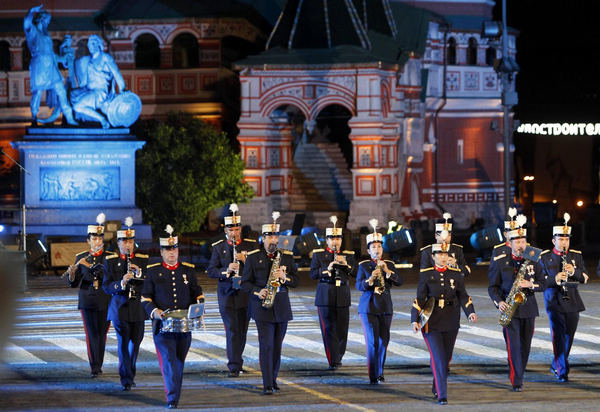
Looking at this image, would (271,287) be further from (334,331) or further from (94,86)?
Answer: (94,86)

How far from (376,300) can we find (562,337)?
240 centimetres

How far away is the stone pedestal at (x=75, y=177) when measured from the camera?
36.8 m

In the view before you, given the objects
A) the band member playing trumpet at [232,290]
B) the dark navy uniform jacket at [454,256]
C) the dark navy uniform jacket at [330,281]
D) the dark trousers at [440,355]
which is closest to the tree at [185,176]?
the dark navy uniform jacket at [454,256]

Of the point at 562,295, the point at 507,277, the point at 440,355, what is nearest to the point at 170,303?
the point at 440,355

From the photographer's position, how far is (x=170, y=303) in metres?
14.3

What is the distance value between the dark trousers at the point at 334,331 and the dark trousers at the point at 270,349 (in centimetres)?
168

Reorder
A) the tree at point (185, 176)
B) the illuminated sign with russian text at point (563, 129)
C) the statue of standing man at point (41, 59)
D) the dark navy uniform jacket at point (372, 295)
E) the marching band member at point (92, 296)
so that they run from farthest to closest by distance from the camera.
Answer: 1. the illuminated sign with russian text at point (563, 129)
2. the tree at point (185, 176)
3. the statue of standing man at point (41, 59)
4. the marching band member at point (92, 296)
5. the dark navy uniform jacket at point (372, 295)

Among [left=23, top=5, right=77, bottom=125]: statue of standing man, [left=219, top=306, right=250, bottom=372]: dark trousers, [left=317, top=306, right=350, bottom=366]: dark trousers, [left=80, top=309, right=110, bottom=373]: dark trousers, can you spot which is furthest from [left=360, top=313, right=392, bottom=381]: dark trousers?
[left=23, top=5, right=77, bottom=125]: statue of standing man

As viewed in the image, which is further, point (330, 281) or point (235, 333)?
point (330, 281)

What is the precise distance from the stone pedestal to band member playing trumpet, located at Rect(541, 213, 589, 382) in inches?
860

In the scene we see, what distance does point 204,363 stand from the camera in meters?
17.3

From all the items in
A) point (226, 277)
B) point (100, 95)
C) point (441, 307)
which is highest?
point (100, 95)

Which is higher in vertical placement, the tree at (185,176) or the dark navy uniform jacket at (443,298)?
the tree at (185,176)

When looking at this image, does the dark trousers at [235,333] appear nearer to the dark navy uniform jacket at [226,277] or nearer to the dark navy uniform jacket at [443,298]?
the dark navy uniform jacket at [226,277]
